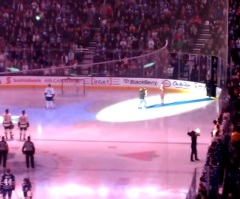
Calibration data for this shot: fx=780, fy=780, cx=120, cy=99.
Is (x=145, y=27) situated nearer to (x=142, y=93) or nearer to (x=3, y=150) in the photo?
(x=142, y=93)

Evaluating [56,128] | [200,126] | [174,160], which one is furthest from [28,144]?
[200,126]

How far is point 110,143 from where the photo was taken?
19.8 m

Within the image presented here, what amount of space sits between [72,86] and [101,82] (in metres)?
1.22

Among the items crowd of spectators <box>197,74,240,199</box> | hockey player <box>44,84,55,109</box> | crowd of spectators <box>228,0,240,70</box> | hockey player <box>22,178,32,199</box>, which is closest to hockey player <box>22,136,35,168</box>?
hockey player <box>22,178,32,199</box>

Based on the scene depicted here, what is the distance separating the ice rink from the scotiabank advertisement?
423mm

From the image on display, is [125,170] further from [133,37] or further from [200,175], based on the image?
[133,37]

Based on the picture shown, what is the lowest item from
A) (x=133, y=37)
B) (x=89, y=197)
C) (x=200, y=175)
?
(x=89, y=197)

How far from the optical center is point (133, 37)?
3077 centimetres

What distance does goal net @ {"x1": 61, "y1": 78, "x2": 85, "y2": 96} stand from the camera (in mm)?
28169

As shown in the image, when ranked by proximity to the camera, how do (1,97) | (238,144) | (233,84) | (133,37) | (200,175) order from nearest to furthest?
(200,175), (238,144), (233,84), (1,97), (133,37)

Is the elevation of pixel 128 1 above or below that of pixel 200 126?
above

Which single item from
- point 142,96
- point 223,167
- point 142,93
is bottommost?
point 223,167

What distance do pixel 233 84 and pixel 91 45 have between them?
10.3 m

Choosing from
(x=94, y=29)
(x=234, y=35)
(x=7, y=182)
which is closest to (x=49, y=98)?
(x=234, y=35)
